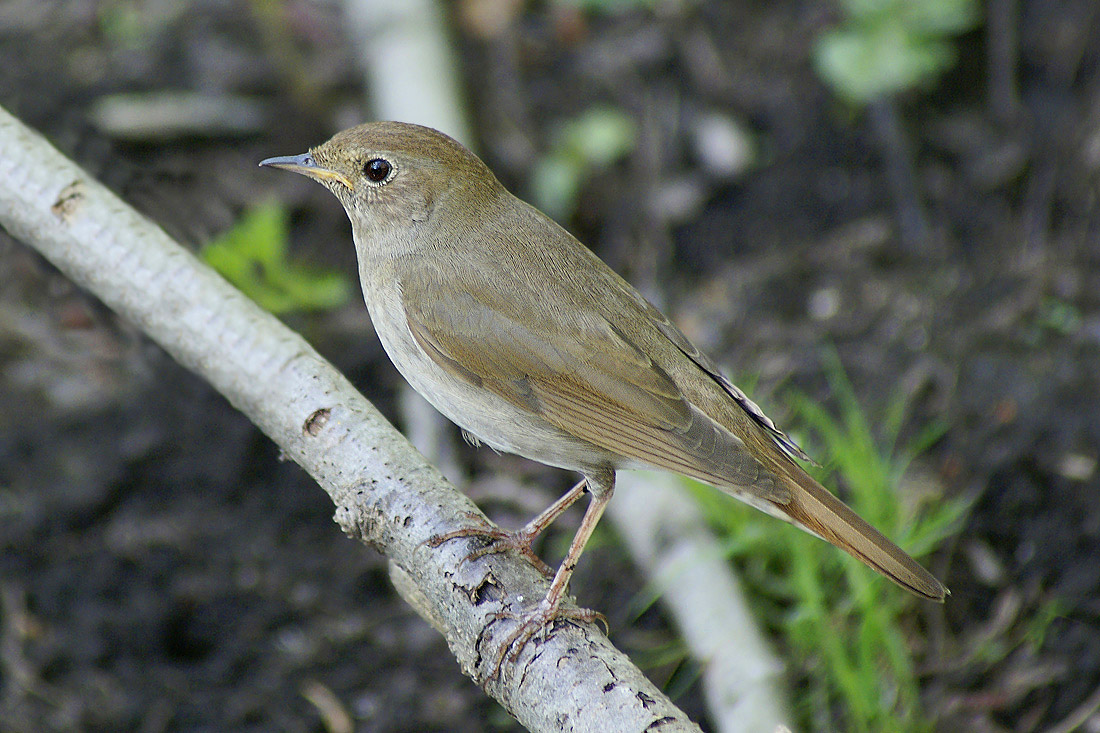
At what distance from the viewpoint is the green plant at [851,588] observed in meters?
3.29

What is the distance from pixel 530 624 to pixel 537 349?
791 mm

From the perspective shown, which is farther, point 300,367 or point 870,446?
point 870,446

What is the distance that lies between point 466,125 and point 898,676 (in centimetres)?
329

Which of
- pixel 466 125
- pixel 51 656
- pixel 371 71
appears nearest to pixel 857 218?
pixel 466 125

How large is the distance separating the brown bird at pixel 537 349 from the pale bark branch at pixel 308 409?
165 mm

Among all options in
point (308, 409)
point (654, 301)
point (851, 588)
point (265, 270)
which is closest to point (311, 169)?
point (308, 409)

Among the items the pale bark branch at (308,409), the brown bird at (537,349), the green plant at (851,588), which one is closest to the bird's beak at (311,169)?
the brown bird at (537,349)

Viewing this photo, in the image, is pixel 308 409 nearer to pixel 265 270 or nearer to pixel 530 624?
pixel 530 624

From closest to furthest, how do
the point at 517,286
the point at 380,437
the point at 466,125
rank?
the point at 380,437
the point at 517,286
the point at 466,125

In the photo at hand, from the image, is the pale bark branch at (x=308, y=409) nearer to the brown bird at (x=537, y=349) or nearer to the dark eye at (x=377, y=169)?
the brown bird at (x=537, y=349)

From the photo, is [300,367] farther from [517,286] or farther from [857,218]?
[857,218]

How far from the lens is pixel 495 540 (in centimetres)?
285

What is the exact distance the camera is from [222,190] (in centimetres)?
561

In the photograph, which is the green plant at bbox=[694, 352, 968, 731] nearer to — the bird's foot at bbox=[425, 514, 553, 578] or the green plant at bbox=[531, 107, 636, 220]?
the bird's foot at bbox=[425, 514, 553, 578]
